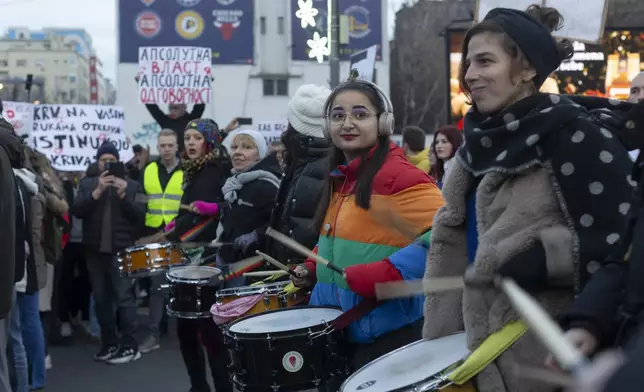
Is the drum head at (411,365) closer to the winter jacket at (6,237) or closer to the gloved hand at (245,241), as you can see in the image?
the winter jacket at (6,237)

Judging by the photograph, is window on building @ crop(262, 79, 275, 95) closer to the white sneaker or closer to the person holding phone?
the white sneaker

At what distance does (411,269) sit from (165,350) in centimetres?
591

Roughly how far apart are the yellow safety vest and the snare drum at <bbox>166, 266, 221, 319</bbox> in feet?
9.17

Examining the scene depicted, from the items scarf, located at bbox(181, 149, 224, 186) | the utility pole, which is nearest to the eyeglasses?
scarf, located at bbox(181, 149, 224, 186)

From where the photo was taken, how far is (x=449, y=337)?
9.99ft

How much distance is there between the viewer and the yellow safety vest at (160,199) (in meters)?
8.87

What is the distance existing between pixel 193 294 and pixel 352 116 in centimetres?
237

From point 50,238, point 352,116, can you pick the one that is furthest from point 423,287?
point 50,238

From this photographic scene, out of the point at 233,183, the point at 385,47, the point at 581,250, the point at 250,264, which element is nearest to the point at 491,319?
A: the point at 581,250

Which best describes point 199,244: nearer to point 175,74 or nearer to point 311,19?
point 175,74

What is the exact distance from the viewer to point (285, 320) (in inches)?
161

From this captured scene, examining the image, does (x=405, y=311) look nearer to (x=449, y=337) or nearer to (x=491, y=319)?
(x=449, y=337)

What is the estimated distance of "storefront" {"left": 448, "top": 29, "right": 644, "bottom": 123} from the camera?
1825 cm

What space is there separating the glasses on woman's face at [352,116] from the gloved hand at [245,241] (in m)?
1.87
